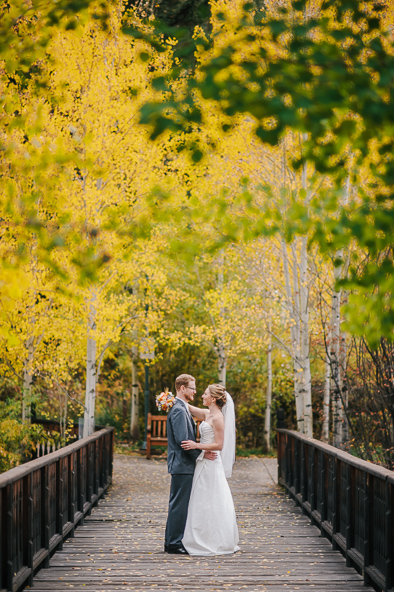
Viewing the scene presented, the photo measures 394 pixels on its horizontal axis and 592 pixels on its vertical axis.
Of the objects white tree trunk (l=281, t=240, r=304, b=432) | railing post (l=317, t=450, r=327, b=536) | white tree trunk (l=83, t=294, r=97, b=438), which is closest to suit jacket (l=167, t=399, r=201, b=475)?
railing post (l=317, t=450, r=327, b=536)

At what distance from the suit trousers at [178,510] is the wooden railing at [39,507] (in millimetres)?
1173

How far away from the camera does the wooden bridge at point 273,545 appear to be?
5773mm

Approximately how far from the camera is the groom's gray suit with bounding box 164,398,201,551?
7499 millimetres

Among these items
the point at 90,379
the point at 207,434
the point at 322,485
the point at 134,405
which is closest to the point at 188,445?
the point at 207,434

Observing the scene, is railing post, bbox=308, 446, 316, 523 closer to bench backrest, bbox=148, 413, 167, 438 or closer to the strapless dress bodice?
the strapless dress bodice

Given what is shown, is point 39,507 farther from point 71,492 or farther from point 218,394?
point 218,394

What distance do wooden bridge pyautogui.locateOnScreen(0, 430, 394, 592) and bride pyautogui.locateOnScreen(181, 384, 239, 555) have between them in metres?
0.25

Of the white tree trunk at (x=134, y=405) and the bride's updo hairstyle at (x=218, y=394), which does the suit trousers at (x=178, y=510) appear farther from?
the white tree trunk at (x=134, y=405)

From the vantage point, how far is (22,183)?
→ 1173cm

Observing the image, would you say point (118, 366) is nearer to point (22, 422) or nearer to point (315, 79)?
point (22, 422)

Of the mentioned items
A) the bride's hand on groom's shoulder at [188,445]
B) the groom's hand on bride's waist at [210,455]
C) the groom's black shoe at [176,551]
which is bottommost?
the groom's black shoe at [176,551]

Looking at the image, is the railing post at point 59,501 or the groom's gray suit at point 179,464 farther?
the groom's gray suit at point 179,464

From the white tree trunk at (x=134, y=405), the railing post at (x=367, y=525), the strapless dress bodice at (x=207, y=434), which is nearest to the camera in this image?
the railing post at (x=367, y=525)

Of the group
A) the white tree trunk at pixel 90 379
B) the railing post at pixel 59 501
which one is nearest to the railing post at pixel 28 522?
the railing post at pixel 59 501
